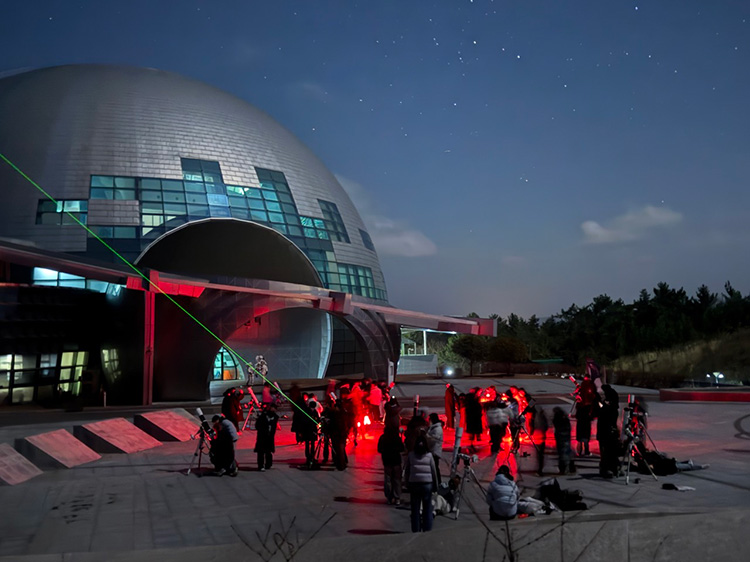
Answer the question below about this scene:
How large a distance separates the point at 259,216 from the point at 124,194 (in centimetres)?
787

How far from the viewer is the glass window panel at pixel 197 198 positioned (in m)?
39.8

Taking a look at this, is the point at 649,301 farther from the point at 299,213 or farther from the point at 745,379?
the point at 299,213

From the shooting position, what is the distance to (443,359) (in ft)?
225

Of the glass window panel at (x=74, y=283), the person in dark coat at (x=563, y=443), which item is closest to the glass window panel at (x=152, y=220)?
the glass window panel at (x=74, y=283)

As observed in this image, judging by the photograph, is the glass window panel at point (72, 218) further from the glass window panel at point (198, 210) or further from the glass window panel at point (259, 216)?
the glass window panel at point (259, 216)

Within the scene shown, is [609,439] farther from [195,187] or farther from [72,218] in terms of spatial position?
[72,218]

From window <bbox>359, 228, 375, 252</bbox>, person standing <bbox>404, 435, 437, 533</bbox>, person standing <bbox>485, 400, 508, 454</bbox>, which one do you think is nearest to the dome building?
window <bbox>359, 228, 375, 252</bbox>

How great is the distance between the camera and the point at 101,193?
38.2 meters

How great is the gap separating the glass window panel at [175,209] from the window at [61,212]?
4242mm

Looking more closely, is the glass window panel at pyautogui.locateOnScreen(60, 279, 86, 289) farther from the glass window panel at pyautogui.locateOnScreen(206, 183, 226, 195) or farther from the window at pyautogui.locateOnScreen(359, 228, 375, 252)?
the window at pyautogui.locateOnScreen(359, 228, 375, 252)

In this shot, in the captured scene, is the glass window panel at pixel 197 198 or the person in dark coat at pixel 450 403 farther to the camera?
the glass window panel at pixel 197 198

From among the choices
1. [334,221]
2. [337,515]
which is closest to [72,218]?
[334,221]

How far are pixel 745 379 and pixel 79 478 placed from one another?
135ft

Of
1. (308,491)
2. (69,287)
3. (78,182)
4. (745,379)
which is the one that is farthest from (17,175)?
(745,379)
